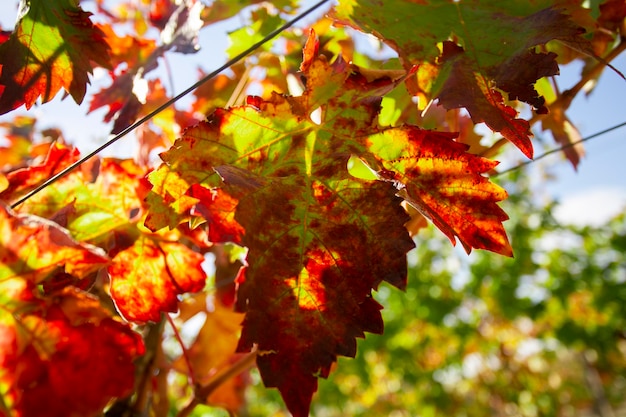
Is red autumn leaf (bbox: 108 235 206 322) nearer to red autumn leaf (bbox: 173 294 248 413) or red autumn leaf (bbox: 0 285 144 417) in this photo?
red autumn leaf (bbox: 0 285 144 417)

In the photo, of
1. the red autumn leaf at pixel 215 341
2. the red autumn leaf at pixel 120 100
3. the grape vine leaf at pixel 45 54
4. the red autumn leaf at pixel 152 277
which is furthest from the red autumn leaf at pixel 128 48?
the red autumn leaf at pixel 215 341

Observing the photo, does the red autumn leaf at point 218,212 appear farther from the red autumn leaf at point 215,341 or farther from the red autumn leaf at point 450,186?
the red autumn leaf at point 215,341

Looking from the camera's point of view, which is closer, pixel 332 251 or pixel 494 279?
pixel 332 251

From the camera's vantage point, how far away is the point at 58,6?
712 millimetres

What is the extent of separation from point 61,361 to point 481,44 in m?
0.60

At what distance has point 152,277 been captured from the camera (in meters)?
0.72

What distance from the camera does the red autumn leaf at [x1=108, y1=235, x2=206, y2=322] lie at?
27.0 inches

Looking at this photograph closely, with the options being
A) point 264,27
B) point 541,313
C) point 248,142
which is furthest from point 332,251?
point 541,313

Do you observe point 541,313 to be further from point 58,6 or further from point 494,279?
point 58,6

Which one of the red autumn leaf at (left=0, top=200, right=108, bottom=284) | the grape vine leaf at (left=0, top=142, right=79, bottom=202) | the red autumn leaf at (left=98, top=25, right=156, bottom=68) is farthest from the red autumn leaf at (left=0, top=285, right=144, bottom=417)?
the red autumn leaf at (left=98, top=25, right=156, bottom=68)

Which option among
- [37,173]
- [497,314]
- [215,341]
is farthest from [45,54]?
[497,314]

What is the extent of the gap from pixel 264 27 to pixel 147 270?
26.8 inches

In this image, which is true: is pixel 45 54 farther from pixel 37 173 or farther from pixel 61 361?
pixel 61 361

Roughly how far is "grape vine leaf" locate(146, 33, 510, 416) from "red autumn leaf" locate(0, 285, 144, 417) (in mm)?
129
